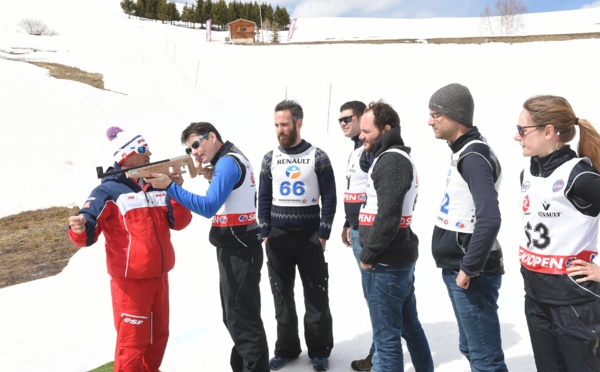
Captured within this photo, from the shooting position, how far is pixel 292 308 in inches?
156

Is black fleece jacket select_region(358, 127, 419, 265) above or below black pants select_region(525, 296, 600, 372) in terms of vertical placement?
above

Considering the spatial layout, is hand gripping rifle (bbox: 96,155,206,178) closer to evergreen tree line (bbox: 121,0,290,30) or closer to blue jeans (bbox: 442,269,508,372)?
blue jeans (bbox: 442,269,508,372)

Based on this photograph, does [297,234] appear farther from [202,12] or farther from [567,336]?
[202,12]

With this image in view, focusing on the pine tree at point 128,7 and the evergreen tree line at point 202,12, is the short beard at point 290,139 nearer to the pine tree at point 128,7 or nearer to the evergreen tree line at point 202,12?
the evergreen tree line at point 202,12

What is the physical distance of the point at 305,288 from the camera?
3955mm

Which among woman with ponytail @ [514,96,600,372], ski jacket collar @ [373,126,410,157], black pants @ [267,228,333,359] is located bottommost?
black pants @ [267,228,333,359]

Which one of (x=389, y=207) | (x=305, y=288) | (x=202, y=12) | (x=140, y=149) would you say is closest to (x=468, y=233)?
(x=389, y=207)

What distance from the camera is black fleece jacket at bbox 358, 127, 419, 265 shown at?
9.12 ft

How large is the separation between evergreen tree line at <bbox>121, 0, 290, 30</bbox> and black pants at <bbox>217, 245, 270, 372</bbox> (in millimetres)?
68856

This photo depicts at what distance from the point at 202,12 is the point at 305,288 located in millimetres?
71717

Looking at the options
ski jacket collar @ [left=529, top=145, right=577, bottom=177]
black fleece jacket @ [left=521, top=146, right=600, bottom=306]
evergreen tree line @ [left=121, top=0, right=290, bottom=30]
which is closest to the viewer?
black fleece jacket @ [left=521, top=146, right=600, bottom=306]

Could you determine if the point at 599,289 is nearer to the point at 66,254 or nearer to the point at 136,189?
the point at 136,189

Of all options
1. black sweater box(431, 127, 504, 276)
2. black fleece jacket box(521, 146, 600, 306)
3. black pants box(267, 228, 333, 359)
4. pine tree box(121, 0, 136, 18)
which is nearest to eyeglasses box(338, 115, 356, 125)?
black pants box(267, 228, 333, 359)

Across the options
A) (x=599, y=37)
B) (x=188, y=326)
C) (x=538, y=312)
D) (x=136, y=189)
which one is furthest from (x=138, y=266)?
(x=599, y=37)
